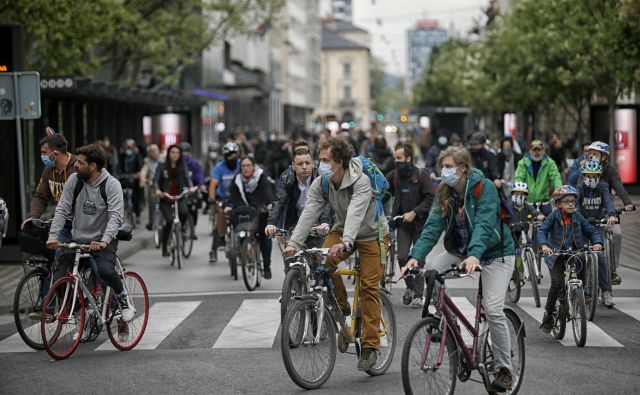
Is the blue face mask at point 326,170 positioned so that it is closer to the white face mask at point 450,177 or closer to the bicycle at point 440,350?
the white face mask at point 450,177

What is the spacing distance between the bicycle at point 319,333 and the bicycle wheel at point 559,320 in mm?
2178

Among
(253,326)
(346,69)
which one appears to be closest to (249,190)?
(253,326)

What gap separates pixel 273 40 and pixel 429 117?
32.3 metres

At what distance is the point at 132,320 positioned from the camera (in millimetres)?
11008

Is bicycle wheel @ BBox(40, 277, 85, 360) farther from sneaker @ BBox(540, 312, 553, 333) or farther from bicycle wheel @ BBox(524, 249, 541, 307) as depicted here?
bicycle wheel @ BBox(524, 249, 541, 307)

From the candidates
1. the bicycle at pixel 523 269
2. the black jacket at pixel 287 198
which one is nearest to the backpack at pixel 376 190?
the black jacket at pixel 287 198

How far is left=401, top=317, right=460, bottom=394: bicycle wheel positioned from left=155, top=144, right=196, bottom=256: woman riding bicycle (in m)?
11.5

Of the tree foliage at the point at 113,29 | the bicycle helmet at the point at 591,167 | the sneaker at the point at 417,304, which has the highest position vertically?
the tree foliage at the point at 113,29

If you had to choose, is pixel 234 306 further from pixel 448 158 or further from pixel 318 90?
pixel 318 90

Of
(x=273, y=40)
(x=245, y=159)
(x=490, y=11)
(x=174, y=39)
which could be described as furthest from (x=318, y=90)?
(x=245, y=159)

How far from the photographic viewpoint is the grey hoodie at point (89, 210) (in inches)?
423

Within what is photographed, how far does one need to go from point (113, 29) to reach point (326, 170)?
22.4 meters

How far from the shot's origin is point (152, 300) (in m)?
14.7

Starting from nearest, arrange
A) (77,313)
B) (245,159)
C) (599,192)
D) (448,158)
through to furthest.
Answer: (448,158) < (77,313) < (599,192) < (245,159)
